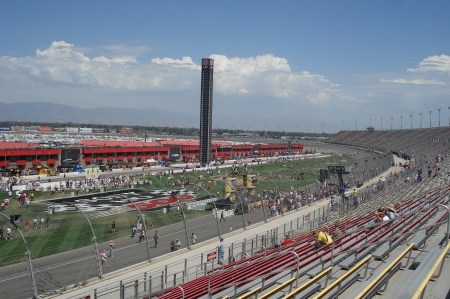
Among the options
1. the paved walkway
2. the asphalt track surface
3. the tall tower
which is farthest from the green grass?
the tall tower

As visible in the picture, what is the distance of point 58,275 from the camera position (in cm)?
1689

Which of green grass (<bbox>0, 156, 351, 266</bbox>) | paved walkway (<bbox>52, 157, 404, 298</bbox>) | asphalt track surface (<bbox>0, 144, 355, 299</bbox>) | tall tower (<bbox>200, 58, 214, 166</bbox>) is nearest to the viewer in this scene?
paved walkway (<bbox>52, 157, 404, 298</bbox>)

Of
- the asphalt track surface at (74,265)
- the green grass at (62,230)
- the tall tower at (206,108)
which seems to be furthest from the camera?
the tall tower at (206,108)

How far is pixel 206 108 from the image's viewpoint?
70.1 metres

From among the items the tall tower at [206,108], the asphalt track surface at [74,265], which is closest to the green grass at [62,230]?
the asphalt track surface at [74,265]

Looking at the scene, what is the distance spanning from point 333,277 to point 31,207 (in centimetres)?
3002

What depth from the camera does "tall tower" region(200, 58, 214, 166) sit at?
68562 mm

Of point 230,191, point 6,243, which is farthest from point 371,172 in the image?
point 6,243

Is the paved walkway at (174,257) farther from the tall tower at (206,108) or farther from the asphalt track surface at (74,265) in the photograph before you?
the tall tower at (206,108)

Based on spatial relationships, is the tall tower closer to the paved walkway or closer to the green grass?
the green grass

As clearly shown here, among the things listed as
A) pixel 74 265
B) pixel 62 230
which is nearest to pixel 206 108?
pixel 62 230

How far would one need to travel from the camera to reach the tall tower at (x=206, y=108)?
6856cm

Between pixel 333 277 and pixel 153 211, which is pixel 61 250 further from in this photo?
pixel 333 277

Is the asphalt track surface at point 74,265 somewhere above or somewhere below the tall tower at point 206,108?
below
